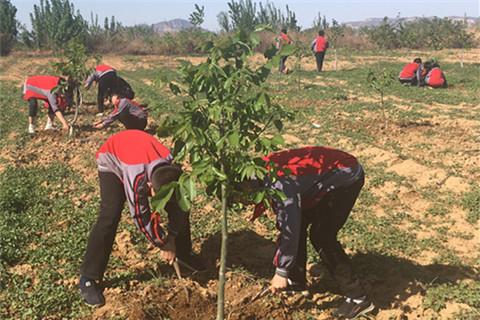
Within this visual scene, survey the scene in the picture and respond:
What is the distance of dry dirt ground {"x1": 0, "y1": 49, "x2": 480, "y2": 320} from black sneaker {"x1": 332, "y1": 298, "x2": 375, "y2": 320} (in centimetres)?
12

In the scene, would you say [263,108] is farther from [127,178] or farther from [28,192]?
[28,192]

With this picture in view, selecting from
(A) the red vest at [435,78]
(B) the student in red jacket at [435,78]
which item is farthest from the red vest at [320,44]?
(A) the red vest at [435,78]

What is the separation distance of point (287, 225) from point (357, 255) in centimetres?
157

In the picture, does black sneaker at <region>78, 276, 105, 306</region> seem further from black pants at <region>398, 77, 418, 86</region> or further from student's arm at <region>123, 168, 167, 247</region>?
black pants at <region>398, 77, 418, 86</region>

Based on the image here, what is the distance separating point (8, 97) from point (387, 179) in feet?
34.0

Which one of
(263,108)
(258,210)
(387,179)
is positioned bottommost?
(387,179)

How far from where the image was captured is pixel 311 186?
106 inches

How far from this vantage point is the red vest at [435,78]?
11.7 meters

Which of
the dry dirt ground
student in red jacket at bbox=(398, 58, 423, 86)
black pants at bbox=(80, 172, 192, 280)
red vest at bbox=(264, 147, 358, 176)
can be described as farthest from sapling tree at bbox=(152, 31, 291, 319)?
student in red jacket at bbox=(398, 58, 423, 86)

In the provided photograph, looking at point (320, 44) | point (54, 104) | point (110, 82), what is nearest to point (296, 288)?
point (110, 82)

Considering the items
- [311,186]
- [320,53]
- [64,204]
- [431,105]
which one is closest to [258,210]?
[311,186]

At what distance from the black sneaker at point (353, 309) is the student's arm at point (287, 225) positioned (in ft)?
2.15

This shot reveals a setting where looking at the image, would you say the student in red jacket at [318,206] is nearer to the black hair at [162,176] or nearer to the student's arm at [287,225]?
the student's arm at [287,225]

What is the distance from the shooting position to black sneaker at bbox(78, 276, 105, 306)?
3049mm
